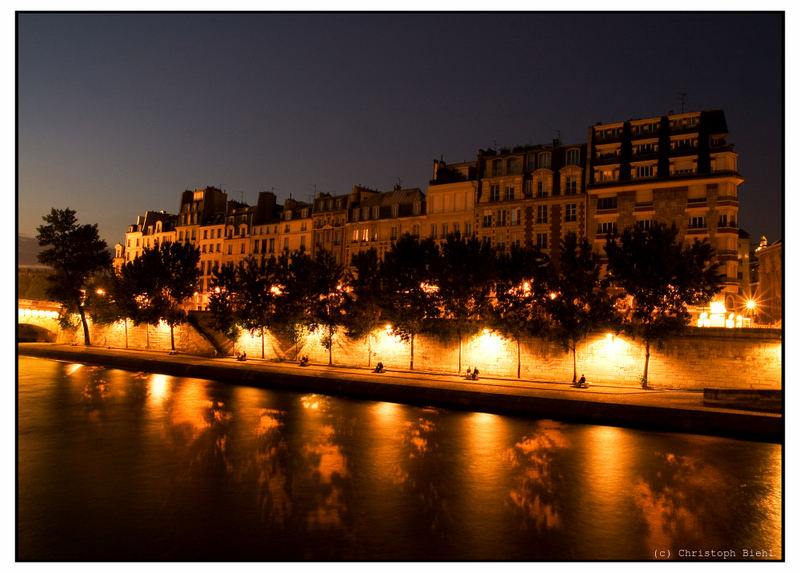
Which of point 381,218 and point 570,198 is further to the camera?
point 381,218

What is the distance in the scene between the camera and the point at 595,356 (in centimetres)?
3181

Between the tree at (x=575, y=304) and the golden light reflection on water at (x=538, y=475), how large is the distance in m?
7.51

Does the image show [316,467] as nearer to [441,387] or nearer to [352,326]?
[441,387]

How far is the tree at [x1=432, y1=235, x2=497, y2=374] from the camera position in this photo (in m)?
34.4

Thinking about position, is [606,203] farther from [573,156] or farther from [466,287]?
[466,287]

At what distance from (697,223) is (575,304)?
48.9ft

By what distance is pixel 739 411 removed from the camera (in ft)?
76.6

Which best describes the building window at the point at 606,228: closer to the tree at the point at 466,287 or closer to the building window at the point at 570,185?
the building window at the point at 570,185

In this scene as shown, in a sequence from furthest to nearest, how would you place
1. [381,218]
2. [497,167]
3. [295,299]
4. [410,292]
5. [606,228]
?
[381,218] → [497,167] → [606,228] → [295,299] → [410,292]

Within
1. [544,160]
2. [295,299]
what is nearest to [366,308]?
[295,299]

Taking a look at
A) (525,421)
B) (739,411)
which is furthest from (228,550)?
(739,411)

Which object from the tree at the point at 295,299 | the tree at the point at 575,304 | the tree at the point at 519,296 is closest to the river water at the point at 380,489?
the tree at the point at 575,304

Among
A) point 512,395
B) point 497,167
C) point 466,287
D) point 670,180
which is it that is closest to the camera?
point 512,395

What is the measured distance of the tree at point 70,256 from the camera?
192 feet
